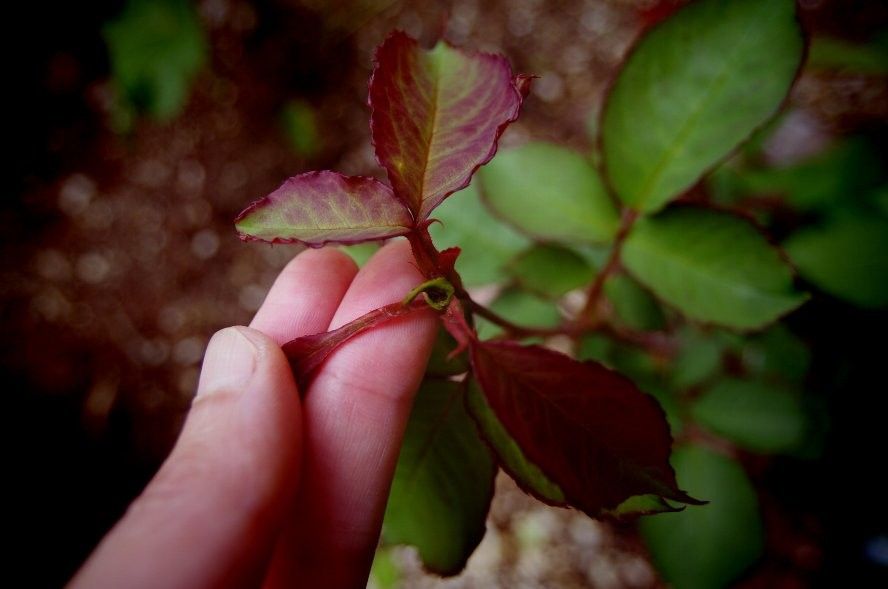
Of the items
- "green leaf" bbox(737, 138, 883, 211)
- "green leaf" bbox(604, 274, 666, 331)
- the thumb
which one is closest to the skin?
the thumb

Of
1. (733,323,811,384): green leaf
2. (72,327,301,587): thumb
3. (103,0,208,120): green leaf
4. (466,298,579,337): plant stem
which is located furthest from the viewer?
(103,0,208,120): green leaf

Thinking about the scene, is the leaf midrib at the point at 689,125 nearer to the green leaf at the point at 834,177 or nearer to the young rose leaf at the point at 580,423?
the young rose leaf at the point at 580,423

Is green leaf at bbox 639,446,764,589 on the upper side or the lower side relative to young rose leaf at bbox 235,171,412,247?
lower

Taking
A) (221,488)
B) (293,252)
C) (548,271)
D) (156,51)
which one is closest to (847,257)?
(548,271)

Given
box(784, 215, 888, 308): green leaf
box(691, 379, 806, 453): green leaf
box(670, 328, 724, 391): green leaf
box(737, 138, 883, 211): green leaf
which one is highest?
box(737, 138, 883, 211): green leaf

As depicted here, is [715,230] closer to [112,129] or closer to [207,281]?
[207,281]

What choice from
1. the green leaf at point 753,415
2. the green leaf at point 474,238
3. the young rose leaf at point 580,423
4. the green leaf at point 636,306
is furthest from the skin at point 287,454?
the green leaf at point 753,415

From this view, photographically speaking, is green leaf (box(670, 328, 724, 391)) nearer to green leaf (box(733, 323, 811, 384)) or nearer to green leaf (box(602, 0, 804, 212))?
green leaf (box(733, 323, 811, 384))
